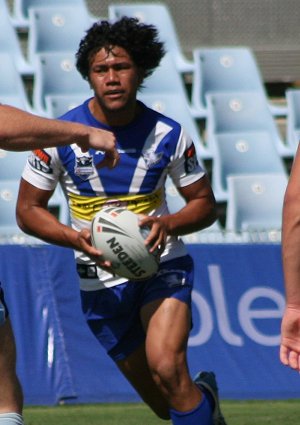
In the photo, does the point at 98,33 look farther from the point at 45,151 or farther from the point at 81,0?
the point at 81,0

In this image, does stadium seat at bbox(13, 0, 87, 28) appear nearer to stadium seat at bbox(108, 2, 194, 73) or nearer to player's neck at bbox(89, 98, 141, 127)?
stadium seat at bbox(108, 2, 194, 73)

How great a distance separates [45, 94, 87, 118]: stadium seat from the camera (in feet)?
40.5

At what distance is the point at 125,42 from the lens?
6.44 metres

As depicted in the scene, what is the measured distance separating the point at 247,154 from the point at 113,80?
6.84m

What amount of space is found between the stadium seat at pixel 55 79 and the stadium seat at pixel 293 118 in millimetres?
2253

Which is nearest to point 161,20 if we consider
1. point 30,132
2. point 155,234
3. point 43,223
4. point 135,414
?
point 135,414

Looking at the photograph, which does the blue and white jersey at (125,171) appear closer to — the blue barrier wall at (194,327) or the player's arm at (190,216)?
the player's arm at (190,216)

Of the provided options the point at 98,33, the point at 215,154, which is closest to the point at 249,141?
the point at 215,154

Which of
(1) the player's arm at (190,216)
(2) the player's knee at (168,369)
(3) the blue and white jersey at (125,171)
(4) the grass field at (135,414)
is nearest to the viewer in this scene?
(2) the player's knee at (168,369)

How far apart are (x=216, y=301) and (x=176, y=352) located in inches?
139

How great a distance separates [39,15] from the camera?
13.7 m

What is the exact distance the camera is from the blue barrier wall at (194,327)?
9.34 metres

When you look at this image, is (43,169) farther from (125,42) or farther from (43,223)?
(125,42)

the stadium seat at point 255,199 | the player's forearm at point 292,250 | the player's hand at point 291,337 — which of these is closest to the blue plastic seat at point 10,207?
the stadium seat at point 255,199
